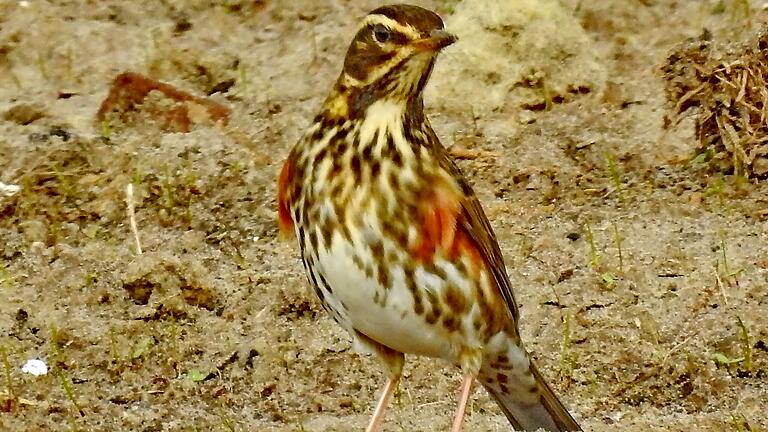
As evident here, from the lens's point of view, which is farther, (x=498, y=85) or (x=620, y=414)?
(x=498, y=85)

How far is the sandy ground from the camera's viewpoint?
5.26 m

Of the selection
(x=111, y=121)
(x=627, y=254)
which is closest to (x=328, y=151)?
(x=627, y=254)

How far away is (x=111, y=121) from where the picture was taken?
730 centimetres

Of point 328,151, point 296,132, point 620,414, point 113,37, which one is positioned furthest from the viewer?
point 113,37

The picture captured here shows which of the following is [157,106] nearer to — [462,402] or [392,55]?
[462,402]

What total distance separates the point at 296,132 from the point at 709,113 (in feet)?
6.43

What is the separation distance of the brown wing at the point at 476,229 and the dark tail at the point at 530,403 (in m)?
0.28

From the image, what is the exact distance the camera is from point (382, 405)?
15.5ft

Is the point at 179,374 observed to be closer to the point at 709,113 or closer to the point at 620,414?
the point at 620,414

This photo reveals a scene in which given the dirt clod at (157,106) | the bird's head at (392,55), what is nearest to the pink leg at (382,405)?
the bird's head at (392,55)

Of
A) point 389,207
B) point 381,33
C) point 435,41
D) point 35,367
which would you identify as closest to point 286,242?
point 35,367

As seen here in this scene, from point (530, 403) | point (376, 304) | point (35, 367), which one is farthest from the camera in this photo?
point (35, 367)

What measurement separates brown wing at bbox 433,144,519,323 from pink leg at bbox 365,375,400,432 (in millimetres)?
444

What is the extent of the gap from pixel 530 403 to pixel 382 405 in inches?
20.3
